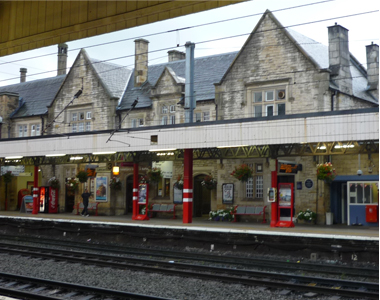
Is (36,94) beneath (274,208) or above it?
above

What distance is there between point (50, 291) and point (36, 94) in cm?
2989

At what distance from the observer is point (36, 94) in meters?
38.8

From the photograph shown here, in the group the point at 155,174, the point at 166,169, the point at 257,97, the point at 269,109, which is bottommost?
the point at 155,174

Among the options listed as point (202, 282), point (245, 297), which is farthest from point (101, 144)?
point (245, 297)

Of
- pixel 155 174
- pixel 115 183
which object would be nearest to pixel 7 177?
pixel 115 183

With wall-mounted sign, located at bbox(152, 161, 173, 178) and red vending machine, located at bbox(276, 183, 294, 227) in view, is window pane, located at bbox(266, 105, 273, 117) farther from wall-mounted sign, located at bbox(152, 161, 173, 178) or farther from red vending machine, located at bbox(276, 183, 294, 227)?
wall-mounted sign, located at bbox(152, 161, 173, 178)

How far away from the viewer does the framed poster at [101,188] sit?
102 feet

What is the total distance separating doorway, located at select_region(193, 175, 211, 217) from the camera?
2876 centimetres

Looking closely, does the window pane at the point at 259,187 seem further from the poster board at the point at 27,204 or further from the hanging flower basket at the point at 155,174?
the poster board at the point at 27,204

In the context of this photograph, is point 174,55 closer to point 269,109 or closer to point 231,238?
point 269,109

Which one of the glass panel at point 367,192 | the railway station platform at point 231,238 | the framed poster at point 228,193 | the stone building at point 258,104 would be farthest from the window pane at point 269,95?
the glass panel at point 367,192

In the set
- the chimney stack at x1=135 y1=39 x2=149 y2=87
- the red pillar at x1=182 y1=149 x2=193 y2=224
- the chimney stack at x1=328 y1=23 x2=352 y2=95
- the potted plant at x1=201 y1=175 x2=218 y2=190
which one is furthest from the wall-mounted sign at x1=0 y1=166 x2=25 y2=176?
the chimney stack at x1=328 y1=23 x2=352 y2=95

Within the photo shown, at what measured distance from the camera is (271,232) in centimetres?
1697

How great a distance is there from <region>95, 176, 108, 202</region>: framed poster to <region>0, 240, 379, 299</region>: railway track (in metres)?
13.6
